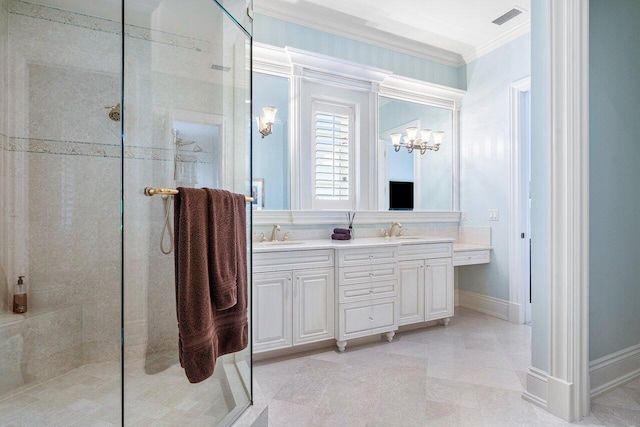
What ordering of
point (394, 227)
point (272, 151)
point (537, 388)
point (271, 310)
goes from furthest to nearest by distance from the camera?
point (394, 227)
point (272, 151)
point (271, 310)
point (537, 388)

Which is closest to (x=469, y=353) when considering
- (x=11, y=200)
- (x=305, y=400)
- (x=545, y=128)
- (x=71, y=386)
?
(x=305, y=400)

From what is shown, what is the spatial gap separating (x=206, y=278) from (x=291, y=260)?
117 cm

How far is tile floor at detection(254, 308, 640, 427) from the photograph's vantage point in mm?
1730

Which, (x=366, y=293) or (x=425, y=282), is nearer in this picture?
(x=366, y=293)

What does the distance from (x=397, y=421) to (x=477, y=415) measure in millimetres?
429

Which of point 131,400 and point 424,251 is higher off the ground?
point 424,251

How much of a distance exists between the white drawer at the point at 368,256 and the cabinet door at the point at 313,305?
14 cm

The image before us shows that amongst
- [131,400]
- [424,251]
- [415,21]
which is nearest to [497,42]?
[415,21]

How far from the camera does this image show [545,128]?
183 cm

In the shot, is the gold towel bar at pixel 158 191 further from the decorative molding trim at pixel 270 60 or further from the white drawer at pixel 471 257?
the white drawer at pixel 471 257

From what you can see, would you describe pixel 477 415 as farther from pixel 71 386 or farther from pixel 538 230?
pixel 71 386

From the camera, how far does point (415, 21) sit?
3.15 metres

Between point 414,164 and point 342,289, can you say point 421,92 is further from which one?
point 342,289

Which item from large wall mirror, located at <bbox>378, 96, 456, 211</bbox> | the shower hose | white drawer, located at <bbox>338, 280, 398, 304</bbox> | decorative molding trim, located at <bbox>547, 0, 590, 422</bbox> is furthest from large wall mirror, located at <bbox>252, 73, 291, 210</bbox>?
decorative molding trim, located at <bbox>547, 0, 590, 422</bbox>
